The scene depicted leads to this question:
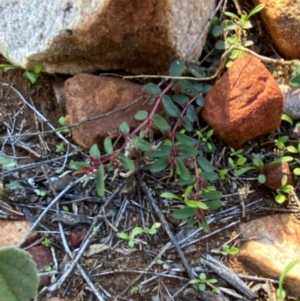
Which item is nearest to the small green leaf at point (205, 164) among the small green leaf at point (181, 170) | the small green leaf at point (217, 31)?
the small green leaf at point (181, 170)

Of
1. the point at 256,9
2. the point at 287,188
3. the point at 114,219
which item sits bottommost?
the point at 287,188

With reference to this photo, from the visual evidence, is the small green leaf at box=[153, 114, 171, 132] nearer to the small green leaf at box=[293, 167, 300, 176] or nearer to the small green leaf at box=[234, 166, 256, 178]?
the small green leaf at box=[234, 166, 256, 178]

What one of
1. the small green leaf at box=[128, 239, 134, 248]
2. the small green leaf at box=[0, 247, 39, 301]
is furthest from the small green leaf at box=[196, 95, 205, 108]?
the small green leaf at box=[0, 247, 39, 301]

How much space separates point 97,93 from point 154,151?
340 mm

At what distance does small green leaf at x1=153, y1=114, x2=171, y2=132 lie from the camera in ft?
5.59

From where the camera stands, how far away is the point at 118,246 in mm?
1677

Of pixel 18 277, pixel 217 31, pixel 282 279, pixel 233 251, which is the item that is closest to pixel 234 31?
pixel 217 31

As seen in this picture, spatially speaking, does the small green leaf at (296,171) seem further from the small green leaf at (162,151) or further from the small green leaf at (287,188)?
the small green leaf at (162,151)

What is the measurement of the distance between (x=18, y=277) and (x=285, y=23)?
1.39m

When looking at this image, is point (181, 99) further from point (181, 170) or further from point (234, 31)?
point (234, 31)

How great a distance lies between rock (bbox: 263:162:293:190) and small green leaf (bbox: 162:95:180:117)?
1.26 feet

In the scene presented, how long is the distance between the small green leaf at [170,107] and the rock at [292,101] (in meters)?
0.46

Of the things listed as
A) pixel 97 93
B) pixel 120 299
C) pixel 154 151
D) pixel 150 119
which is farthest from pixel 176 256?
pixel 97 93

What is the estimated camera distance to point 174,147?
1675 mm
